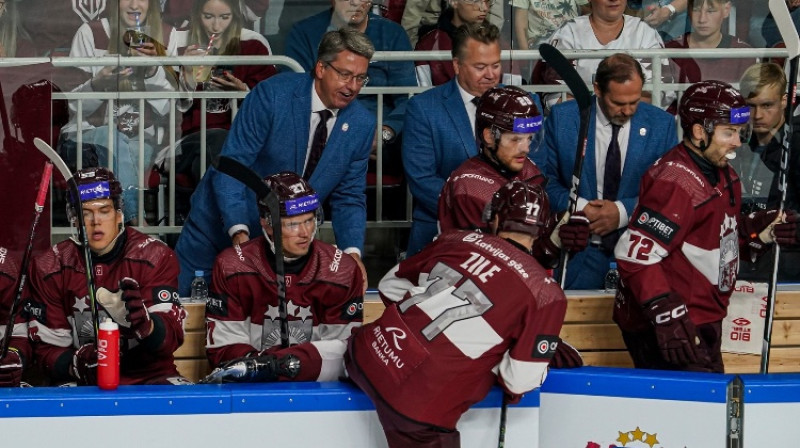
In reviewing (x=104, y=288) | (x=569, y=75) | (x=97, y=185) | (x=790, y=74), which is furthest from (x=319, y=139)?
(x=790, y=74)

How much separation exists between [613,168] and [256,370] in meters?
1.97

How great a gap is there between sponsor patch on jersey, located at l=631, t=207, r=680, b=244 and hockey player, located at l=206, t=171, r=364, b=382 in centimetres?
96

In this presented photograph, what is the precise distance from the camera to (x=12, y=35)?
5594 millimetres

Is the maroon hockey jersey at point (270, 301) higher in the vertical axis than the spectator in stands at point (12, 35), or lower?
lower

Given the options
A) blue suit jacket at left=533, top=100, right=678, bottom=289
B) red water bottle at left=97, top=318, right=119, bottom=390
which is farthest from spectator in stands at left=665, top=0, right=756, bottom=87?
red water bottle at left=97, top=318, right=119, bottom=390

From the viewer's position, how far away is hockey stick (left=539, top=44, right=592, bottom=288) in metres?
5.16

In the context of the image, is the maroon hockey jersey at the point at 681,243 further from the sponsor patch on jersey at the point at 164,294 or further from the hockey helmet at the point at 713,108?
the sponsor patch on jersey at the point at 164,294

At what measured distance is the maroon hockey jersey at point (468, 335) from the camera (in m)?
3.87

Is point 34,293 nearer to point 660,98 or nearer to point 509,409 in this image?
point 509,409

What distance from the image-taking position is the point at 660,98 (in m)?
5.97

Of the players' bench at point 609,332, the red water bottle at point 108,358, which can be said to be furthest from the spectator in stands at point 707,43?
the red water bottle at point 108,358

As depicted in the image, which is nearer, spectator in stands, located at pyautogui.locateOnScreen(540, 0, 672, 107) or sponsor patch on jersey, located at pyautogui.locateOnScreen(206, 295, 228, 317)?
sponsor patch on jersey, located at pyautogui.locateOnScreen(206, 295, 228, 317)

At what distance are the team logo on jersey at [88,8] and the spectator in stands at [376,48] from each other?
76 cm

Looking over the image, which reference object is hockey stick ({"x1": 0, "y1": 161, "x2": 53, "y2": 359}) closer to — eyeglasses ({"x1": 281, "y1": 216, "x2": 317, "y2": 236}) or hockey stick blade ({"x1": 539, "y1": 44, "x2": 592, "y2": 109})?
eyeglasses ({"x1": 281, "y1": 216, "x2": 317, "y2": 236})
